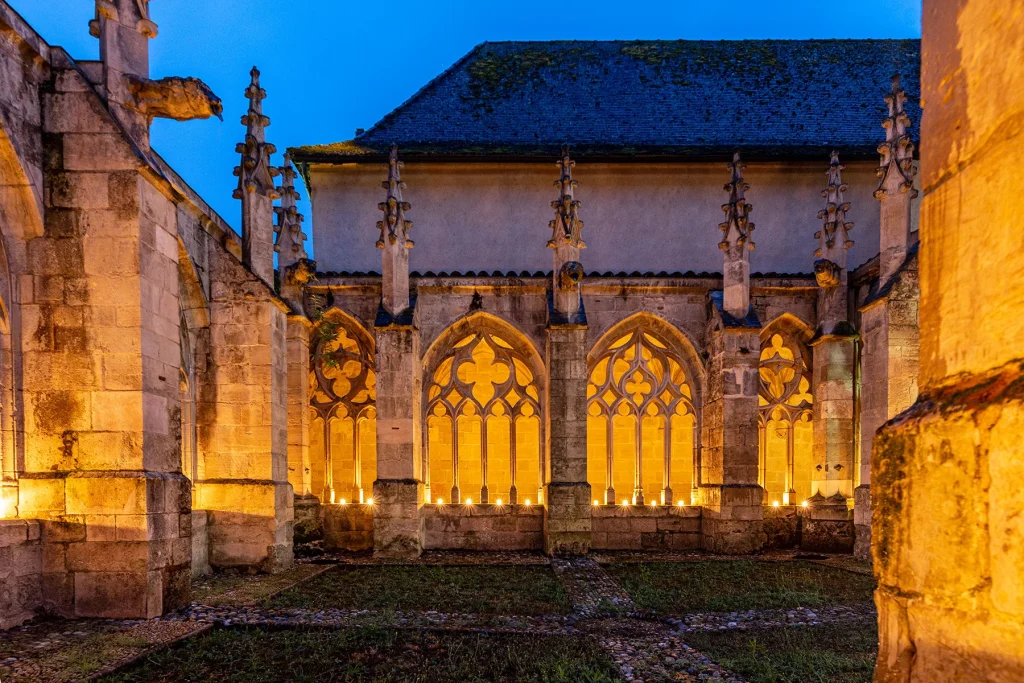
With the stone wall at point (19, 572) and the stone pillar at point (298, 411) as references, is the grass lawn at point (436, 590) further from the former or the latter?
the stone wall at point (19, 572)

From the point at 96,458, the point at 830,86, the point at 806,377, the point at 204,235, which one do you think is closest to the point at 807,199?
the point at 830,86

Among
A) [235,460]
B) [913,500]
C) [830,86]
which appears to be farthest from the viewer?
[830,86]

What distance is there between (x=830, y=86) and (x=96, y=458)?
17721 mm

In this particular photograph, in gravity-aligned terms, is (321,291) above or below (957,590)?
above

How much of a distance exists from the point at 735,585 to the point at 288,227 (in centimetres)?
883

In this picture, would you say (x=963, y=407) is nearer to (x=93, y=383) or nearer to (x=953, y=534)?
(x=953, y=534)

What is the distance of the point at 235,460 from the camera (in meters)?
8.36

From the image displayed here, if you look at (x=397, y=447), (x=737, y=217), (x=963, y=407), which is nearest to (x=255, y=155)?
(x=397, y=447)

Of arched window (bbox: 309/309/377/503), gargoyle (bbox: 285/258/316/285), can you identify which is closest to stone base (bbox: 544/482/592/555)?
arched window (bbox: 309/309/377/503)

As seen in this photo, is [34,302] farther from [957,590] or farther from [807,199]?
[807,199]

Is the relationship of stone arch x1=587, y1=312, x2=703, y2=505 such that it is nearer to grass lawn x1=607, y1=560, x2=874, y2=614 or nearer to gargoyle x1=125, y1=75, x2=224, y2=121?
grass lawn x1=607, y1=560, x2=874, y2=614

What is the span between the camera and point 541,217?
1447 centimetres

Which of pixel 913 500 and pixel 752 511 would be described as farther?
pixel 752 511

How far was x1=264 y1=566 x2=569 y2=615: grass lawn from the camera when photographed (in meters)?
6.32
